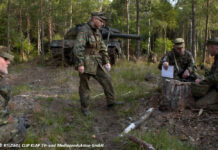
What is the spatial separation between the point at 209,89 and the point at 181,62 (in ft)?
3.93

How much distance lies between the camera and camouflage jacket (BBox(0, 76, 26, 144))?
2.18m

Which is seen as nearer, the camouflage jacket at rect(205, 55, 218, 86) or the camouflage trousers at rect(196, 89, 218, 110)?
the camouflage jacket at rect(205, 55, 218, 86)

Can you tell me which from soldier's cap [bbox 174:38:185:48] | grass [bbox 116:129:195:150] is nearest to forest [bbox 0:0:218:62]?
soldier's cap [bbox 174:38:185:48]

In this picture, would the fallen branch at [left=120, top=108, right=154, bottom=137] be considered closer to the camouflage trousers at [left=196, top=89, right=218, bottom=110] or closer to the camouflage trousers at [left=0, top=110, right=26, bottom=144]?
the camouflage trousers at [left=196, top=89, right=218, bottom=110]

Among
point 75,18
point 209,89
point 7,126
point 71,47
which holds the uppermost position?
point 75,18

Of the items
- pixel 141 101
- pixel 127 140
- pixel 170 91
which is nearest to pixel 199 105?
pixel 170 91

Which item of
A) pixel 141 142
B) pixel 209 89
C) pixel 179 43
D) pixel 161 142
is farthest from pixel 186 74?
pixel 141 142

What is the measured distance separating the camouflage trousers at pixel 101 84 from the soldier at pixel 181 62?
131 centimetres

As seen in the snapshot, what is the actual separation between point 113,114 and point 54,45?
319 inches

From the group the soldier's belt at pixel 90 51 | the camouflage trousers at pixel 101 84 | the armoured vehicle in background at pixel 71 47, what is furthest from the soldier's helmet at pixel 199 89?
the armoured vehicle in background at pixel 71 47

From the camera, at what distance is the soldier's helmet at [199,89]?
3.96 m

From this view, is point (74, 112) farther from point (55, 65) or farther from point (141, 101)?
point (55, 65)

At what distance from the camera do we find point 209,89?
407 centimetres

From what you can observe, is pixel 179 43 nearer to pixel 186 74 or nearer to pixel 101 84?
pixel 186 74
